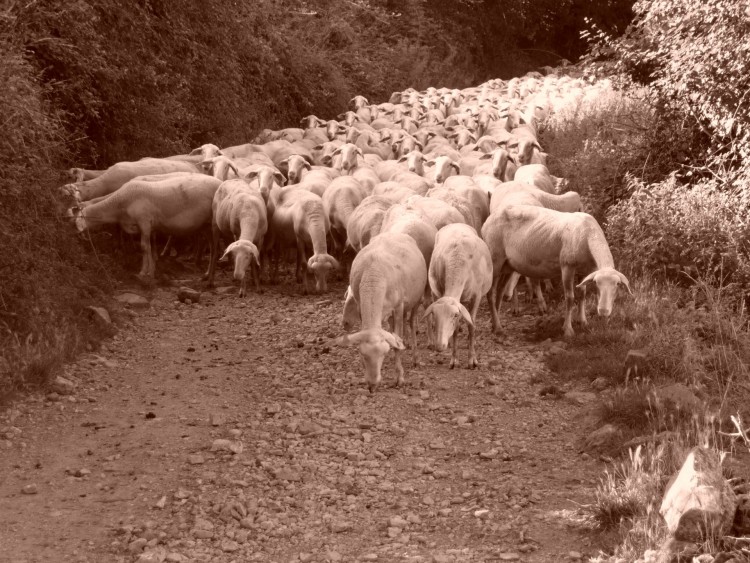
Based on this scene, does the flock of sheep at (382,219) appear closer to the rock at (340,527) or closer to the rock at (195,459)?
the rock at (195,459)

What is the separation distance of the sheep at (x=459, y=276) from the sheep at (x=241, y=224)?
346 centimetres

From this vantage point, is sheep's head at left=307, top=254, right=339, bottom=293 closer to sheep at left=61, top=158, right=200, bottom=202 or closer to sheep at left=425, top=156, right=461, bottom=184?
sheep at left=425, top=156, right=461, bottom=184

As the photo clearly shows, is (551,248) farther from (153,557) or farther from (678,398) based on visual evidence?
(153,557)

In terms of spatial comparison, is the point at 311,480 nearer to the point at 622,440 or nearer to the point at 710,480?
the point at 622,440

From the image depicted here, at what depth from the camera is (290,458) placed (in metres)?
8.29

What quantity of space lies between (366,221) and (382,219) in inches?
9.8

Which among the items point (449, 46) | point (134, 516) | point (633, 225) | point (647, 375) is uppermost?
point (449, 46)

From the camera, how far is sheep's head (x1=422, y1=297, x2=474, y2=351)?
9953mm

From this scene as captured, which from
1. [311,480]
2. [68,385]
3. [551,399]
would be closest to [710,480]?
[311,480]

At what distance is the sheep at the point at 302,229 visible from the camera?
13891 millimetres

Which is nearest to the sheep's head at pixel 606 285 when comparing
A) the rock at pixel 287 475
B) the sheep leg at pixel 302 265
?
the rock at pixel 287 475

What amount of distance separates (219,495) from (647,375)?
4.32 m

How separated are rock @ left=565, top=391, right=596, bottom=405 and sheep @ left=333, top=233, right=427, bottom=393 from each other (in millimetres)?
1590

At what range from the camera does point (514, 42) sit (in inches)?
1833
